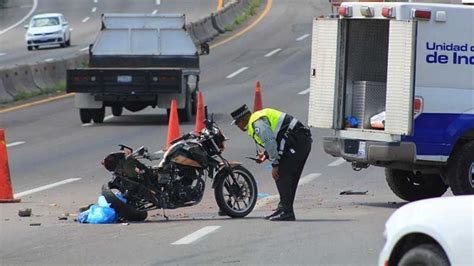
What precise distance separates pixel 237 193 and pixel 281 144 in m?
0.93

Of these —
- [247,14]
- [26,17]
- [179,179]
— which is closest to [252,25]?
[247,14]

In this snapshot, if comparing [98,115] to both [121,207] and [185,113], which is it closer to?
[185,113]

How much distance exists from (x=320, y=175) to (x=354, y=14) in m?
4.50

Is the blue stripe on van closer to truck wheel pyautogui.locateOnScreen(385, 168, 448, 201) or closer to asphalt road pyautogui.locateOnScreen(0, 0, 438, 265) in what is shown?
asphalt road pyautogui.locateOnScreen(0, 0, 438, 265)

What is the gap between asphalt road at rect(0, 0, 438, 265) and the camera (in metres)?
11.1

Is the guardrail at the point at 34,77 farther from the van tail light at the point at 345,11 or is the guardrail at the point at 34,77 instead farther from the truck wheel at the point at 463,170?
the truck wheel at the point at 463,170

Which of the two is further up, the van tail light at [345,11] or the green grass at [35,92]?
the van tail light at [345,11]

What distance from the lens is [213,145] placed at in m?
13.9

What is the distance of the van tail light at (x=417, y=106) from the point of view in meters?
13.8

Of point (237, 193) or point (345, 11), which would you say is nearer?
point (237, 193)

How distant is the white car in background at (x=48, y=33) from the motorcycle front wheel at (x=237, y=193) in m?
37.7

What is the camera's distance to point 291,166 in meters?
13.4

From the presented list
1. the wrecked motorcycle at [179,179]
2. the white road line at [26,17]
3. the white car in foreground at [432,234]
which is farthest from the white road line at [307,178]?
the white road line at [26,17]

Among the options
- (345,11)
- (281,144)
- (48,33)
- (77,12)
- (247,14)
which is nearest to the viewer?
(281,144)
